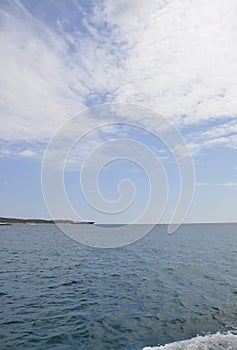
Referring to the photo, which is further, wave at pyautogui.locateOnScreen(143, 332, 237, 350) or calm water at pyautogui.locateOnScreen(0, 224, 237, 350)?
calm water at pyautogui.locateOnScreen(0, 224, 237, 350)

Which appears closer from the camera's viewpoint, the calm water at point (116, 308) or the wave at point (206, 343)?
the wave at point (206, 343)

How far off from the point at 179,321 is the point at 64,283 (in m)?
12.5

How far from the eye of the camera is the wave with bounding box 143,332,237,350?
1360 cm

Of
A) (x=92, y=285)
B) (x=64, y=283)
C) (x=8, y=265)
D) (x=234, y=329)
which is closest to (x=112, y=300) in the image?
(x=92, y=285)

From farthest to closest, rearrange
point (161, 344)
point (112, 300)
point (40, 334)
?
point (112, 300) → point (40, 334) → point (161, 344)

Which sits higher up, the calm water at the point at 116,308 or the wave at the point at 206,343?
the calm water at the point at 116,308

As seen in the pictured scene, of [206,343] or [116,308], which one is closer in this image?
[206,343]

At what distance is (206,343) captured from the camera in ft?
46.4

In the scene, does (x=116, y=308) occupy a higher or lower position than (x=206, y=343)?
higher

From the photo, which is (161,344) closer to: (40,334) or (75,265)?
(40,334)

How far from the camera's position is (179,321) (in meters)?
17.6

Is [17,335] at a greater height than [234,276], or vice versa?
[234,276]

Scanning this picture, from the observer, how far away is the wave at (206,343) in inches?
535

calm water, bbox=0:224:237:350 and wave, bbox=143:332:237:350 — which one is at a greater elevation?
calm water, bbox=0:224:237:350
